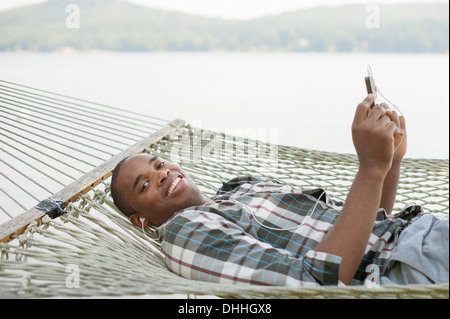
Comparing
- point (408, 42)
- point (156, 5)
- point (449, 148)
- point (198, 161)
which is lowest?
point (449, 148)

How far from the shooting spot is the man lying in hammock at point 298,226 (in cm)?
88

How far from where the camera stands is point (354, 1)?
1066 centimetres

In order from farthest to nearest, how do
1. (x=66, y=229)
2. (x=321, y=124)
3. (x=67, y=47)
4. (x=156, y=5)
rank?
1. (x=156, y=5)
2. (x=67, y=47)
3. (x=321, y=124)
4. (x=66, y=229)

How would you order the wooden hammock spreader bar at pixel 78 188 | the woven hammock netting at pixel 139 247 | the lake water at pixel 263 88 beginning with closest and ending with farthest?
the woven hammock netting at pixel 139 247 → the wooden hammock spreader bar at pixel 78 188 → the lake water at pixel 263 88

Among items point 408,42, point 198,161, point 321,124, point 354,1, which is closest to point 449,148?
point 321,124

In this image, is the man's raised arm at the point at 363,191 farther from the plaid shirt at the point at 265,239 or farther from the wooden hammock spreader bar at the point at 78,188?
the wooden hammock spreader bar at the point at 78,188

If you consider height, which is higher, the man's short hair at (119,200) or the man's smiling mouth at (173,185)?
the man's smiling mouth at (173,185)

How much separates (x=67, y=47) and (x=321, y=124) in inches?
236

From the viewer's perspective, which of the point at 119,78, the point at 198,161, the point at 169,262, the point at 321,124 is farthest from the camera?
the point at 119,78

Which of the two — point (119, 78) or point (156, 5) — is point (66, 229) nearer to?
point (119, 78)

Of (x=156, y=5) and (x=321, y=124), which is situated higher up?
(x=156, y=5)

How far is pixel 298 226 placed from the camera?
109 centimetres

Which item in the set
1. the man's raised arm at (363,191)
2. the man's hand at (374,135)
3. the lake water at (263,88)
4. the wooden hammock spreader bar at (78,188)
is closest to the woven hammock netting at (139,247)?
the wooden hammock spreader bar at (78,188)
